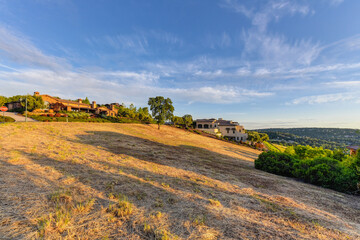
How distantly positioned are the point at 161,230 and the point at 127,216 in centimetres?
107

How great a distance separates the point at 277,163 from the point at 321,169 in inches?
115

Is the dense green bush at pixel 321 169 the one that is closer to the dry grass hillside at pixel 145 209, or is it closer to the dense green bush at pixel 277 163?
the dense green bush at pixel 277 163

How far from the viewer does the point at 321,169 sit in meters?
9.83

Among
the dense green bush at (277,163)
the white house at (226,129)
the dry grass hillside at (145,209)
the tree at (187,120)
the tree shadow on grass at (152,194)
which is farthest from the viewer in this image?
the white house at (226,129)

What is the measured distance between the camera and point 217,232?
3.39m

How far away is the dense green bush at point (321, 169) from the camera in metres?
8.80

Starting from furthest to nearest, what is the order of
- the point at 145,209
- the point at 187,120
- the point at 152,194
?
the point at 187,120 → the point at 152,194 → the point at 145,209

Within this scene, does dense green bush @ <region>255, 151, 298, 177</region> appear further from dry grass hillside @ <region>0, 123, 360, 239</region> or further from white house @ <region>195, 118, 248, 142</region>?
white house @ <region>195, 118, 248, 142</region>

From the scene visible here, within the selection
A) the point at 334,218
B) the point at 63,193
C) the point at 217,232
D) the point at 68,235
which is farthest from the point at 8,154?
the point at 334,218

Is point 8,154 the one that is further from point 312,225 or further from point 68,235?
point 312,225

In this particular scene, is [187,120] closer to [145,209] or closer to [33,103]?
[33,103]

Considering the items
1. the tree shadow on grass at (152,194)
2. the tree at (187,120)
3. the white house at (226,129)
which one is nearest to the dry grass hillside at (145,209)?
the tree shadow on grass at (152,194)

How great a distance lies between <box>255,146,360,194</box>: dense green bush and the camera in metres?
8.80

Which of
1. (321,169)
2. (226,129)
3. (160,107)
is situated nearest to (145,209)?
(321,169)
